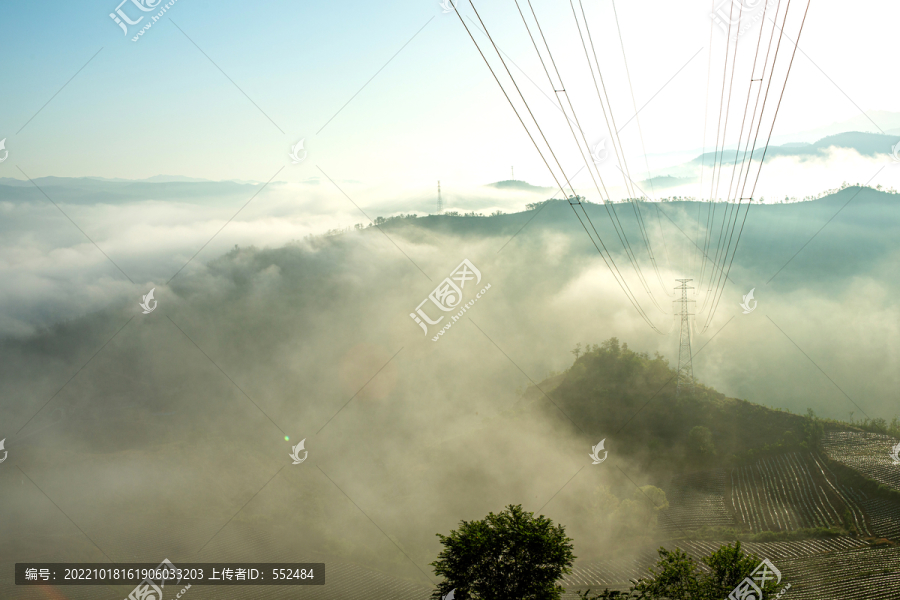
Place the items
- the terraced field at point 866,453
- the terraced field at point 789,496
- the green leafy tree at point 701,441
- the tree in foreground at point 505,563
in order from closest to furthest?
the tree in foreground at point 505,563 < the terraced field at point 789,496 < the terraced field at point 866,453 < the green leafy tree at point 701,441

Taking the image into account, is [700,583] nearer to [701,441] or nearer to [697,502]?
[697,502]

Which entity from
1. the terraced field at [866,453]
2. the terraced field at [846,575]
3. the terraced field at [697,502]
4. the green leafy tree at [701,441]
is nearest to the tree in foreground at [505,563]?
the terraced field at [846,575]

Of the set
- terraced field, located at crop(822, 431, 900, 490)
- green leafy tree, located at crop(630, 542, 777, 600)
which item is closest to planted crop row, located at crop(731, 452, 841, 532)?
terraced field, located at crop(822, 431, 900, 490)

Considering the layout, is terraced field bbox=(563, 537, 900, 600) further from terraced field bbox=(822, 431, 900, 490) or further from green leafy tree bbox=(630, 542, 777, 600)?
green leafy tree bbox=(630, 542, 777, 600)

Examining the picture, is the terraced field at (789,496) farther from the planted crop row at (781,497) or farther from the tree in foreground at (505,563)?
the tree in foreground at (505,563)

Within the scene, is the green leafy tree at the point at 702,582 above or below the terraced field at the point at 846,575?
above

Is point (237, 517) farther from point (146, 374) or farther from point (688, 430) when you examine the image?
point (146, 374)
